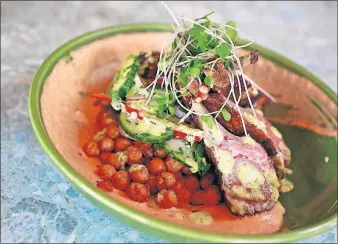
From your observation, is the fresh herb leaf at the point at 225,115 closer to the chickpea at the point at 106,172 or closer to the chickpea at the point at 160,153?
the chickpea at the point at 160,153

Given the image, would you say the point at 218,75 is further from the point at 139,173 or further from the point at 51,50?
the point at 51,50

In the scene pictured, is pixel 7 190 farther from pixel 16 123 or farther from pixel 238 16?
pixel 238 16

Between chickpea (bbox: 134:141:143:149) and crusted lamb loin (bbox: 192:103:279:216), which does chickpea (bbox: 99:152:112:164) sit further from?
crusted lamb loin (bbox: 192:103:279:216)

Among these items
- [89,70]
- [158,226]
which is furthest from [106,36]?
[158,226]

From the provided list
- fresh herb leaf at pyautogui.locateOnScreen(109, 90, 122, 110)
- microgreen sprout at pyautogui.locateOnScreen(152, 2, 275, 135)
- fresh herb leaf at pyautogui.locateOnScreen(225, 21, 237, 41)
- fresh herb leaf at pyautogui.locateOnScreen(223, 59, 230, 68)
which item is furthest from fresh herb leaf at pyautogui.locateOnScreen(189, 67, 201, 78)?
fresh herb leaf at pyautogui.locateOnScreen(109, 90, 122, 110)

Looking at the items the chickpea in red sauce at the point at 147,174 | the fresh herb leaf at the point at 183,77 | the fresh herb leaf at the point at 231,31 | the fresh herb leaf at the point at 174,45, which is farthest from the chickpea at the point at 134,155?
the fresh herb leaf at the point at 231,31

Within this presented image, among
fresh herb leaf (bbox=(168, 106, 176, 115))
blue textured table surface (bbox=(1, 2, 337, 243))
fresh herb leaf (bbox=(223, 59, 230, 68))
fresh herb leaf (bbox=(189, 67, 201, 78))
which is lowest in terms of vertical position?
blue textured table surface (bbox=(1, 2, 337, 243))
